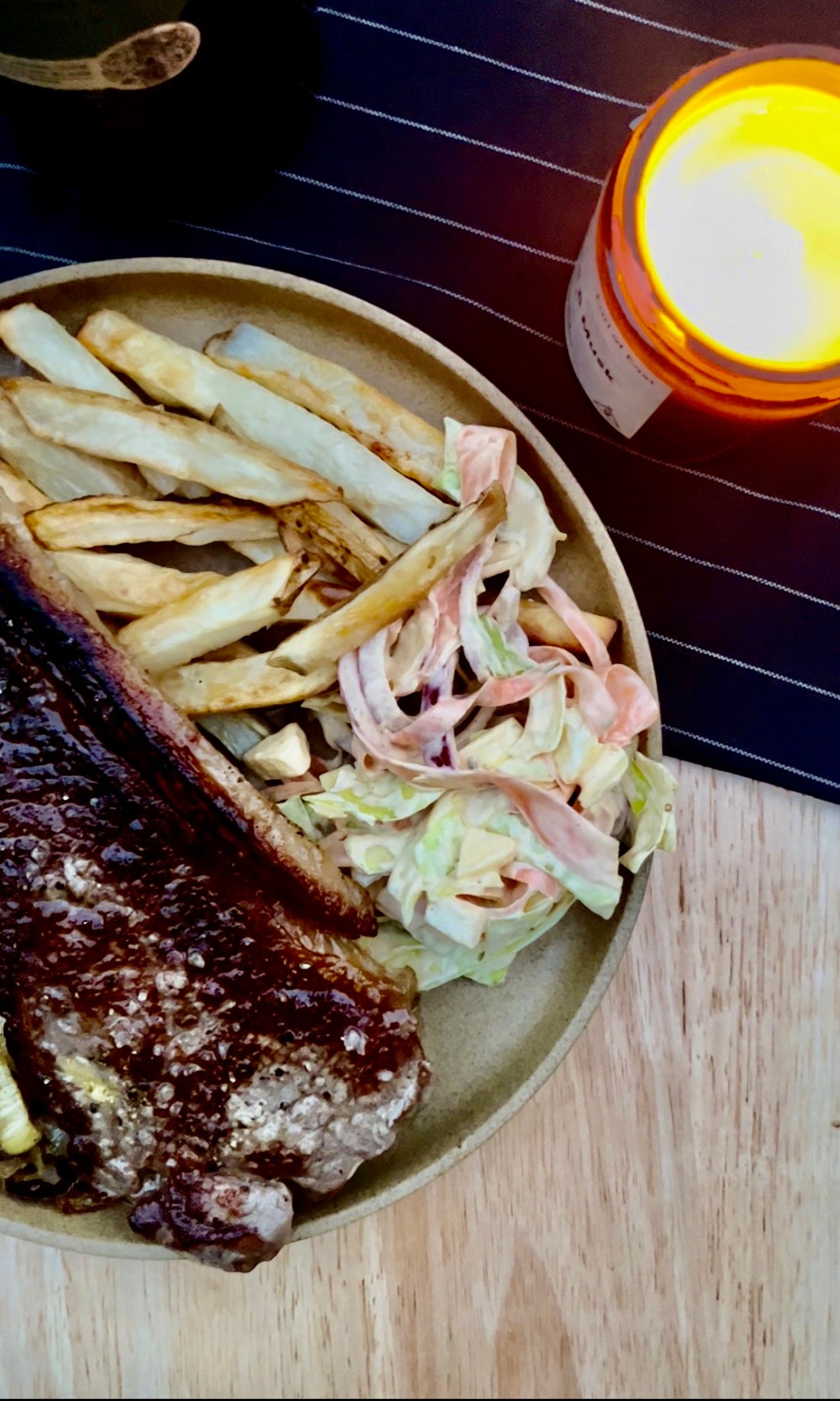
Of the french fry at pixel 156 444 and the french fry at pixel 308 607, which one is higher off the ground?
the french fry at pixel 156 444

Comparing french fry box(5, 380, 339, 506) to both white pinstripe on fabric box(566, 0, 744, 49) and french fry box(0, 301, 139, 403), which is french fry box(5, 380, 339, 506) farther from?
white pinstripe on fabric box(566, 0, 744, 49)

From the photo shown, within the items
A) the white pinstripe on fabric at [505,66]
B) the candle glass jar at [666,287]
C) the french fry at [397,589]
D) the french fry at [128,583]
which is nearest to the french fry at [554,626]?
the french fry at [397,589]

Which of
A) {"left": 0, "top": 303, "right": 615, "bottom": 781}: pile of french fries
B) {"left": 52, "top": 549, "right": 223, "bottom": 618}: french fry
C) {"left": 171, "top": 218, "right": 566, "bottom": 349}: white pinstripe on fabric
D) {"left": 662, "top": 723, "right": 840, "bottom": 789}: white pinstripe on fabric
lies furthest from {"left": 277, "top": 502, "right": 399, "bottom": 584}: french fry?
{"left": 662, "top": 723, "right": 840, "bottom": 789}: white pinstripe on fabric

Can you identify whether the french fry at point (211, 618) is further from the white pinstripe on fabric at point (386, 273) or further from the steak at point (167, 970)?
the white pinstripe on fabric at point (386, 273)

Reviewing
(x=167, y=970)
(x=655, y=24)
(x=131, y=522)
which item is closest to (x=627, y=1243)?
(x=167, y=970)

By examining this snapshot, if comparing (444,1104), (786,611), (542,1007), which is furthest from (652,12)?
(444,1104)

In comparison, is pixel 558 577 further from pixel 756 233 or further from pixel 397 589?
pixel 756 233

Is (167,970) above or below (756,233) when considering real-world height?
below

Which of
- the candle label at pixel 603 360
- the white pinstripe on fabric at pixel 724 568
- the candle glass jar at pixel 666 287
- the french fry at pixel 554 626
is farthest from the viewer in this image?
the white pinstripe on fabric at pixel 724 568
